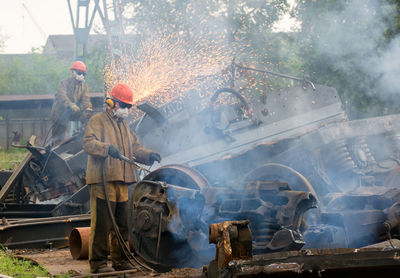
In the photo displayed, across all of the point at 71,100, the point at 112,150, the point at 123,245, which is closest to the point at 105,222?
the point at 123,245

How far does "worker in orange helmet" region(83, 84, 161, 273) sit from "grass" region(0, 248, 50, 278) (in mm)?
571

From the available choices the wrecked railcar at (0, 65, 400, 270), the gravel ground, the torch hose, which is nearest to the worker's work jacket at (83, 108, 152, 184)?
the torch hose

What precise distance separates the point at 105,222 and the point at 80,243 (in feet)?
4.72

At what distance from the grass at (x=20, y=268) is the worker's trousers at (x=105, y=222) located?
0.55 metres

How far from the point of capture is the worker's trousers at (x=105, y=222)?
5680mm

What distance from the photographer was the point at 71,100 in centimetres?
1058

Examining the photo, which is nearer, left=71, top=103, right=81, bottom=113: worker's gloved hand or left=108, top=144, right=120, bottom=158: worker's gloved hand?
left=108, top=144, right=120, bottom=158: worker's gloved hand

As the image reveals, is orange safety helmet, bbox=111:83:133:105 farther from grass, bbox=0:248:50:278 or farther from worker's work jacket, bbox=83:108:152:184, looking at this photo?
grass, bbox=0:248:50:278

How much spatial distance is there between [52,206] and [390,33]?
6944 mm

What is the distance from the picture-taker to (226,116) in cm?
800

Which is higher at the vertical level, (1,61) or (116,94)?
(1,61)

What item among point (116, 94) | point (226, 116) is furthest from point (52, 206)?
point (116, 94)

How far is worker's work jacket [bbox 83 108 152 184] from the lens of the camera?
5.69 m

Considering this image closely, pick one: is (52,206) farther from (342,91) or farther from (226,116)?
(342,91)
